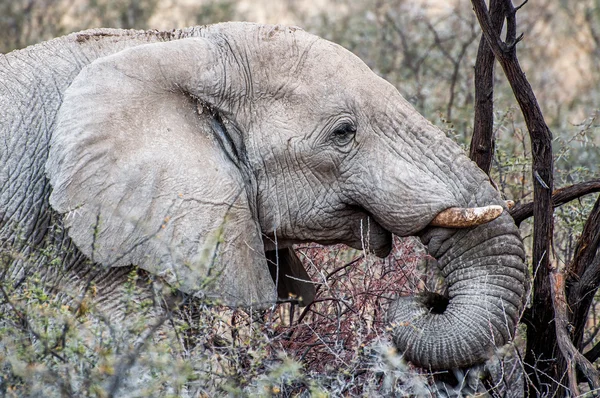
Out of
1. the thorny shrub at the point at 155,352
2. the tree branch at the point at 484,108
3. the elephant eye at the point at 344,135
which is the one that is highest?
the tree branch at the point at 484,108

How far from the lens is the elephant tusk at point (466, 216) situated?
12.1ft

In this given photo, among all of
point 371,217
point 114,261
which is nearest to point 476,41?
point 371,217

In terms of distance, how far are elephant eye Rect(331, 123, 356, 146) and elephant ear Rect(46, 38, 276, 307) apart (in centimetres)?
39

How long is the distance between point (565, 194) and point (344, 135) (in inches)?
40.5

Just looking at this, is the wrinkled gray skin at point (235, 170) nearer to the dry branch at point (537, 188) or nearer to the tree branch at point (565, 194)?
the dry branch at point (537, 188)

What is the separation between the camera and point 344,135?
388 centimetres

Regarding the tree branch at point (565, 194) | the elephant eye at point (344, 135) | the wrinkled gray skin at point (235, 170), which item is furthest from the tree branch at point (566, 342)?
the elephant eye at point (344, 135)

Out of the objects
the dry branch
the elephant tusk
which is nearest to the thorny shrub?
the elephant tusk

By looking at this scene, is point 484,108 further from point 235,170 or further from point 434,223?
point 235,170

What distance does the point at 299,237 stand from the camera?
13.3 feet

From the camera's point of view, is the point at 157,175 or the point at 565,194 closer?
the point at 157,175

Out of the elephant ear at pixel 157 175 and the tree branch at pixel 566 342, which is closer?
the elephant ear at pixel 157 175

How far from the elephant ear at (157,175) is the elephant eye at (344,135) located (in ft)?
1.27

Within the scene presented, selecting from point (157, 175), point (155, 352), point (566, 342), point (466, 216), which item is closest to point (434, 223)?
point (466, 216)
